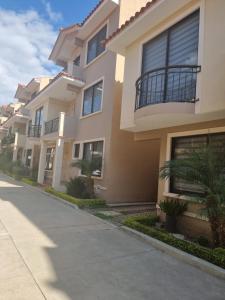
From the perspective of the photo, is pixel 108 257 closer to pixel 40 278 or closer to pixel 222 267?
pixel 40 278

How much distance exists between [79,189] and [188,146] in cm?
623

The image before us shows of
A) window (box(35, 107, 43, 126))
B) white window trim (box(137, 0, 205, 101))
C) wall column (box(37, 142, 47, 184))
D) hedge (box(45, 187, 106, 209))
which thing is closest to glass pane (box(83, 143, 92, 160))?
hedge (box(45, 187, 106, 209))

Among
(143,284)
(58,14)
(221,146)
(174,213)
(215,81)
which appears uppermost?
(58,14)

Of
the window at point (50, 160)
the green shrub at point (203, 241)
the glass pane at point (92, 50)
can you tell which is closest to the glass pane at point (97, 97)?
the glass pane at point (92, 50)

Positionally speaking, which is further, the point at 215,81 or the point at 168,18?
the point at 168,18

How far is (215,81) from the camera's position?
7055 mm

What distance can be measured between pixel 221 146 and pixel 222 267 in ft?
9.93

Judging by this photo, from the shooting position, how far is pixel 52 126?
1833 centimetres

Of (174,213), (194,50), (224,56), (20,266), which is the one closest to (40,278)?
(20,266)

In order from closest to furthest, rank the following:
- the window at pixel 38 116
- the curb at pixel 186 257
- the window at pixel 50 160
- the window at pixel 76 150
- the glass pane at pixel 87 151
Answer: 1. the curb at pixel 186 257
2. the glass pane at pixel 87 151
3. the window at pixel 76 150
4. the window at pixel 50 160
5. the window at pixel 38 116

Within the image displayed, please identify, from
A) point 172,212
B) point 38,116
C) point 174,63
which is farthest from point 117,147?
point 38,116

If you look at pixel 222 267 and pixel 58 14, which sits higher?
A: pixel 58 14

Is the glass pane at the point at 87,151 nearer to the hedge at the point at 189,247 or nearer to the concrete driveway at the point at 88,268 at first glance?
the hedge at the point at 189,247

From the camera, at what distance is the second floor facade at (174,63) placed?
7242 mm
